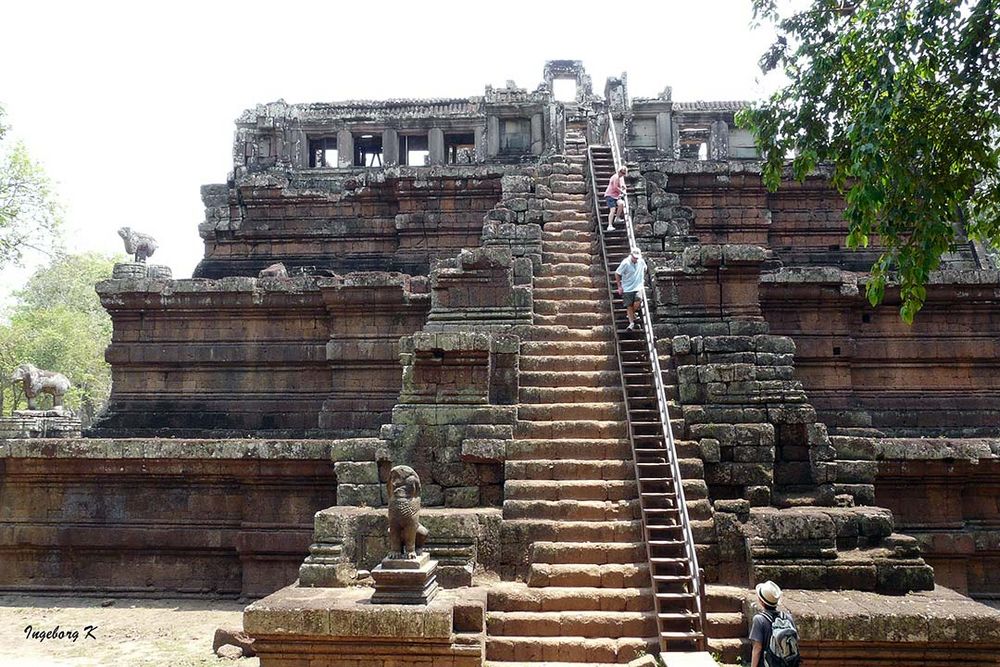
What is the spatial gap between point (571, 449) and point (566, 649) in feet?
6.80

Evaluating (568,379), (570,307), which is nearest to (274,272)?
(570,307)

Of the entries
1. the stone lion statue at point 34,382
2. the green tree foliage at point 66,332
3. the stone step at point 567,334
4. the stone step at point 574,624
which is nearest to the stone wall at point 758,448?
the stone step at point 567,334

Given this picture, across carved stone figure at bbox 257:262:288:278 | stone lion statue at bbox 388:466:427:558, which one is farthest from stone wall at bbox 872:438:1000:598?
carved stone figure at bbox 257:262:288:278

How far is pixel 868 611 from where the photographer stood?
562 centimetres

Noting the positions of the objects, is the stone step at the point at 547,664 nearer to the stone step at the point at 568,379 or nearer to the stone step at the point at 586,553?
the stone step at the point at 586,553

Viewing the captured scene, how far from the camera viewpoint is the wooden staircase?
587cm

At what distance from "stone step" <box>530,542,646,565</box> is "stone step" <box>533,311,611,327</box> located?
3213 mm

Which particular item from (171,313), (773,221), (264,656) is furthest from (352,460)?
(773,221)

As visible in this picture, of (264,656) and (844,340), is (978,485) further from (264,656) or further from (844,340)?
(264,656)

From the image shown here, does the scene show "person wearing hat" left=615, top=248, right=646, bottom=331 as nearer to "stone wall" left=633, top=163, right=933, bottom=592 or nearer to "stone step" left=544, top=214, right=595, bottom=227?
"stone wall" left=633, top=163, right=933, bottom=592

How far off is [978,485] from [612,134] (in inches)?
307

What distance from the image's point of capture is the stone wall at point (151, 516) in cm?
Answer: 963

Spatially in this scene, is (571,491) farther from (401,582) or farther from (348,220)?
(348,220)

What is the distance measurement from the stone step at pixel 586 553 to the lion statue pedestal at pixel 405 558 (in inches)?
38.8
